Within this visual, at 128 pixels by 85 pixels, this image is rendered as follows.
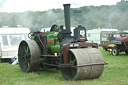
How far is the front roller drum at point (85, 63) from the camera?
6035mm

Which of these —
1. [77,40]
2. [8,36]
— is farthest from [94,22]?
[77,40]

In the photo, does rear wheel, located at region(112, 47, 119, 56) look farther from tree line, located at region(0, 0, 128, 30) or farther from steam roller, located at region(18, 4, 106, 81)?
steam roller, located at region(18, 4, 106, 81)

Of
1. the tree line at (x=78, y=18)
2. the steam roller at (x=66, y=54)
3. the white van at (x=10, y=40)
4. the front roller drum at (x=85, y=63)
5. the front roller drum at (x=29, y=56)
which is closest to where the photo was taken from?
the front roller drum at (x=85, y=63)

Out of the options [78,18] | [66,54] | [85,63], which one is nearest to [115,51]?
[66,54]

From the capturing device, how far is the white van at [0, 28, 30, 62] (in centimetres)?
1179

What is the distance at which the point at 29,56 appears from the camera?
8.00 meters

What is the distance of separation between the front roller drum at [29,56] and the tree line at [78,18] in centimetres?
880

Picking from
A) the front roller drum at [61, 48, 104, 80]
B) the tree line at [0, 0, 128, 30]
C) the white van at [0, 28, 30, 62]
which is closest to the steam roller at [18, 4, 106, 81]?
the front roller drum at [61, 48, 104, 80]

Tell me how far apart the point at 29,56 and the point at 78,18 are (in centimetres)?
3191

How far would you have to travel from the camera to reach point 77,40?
675 cm

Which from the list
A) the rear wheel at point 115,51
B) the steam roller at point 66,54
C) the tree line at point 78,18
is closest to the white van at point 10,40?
the steam roller at point 66,54

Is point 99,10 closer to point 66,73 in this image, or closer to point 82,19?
point 82,19

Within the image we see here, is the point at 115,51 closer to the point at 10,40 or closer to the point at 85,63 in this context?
the point at 10,40

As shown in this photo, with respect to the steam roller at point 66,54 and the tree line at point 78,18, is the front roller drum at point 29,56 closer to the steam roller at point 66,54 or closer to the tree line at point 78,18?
the steam roller at point 66,54
